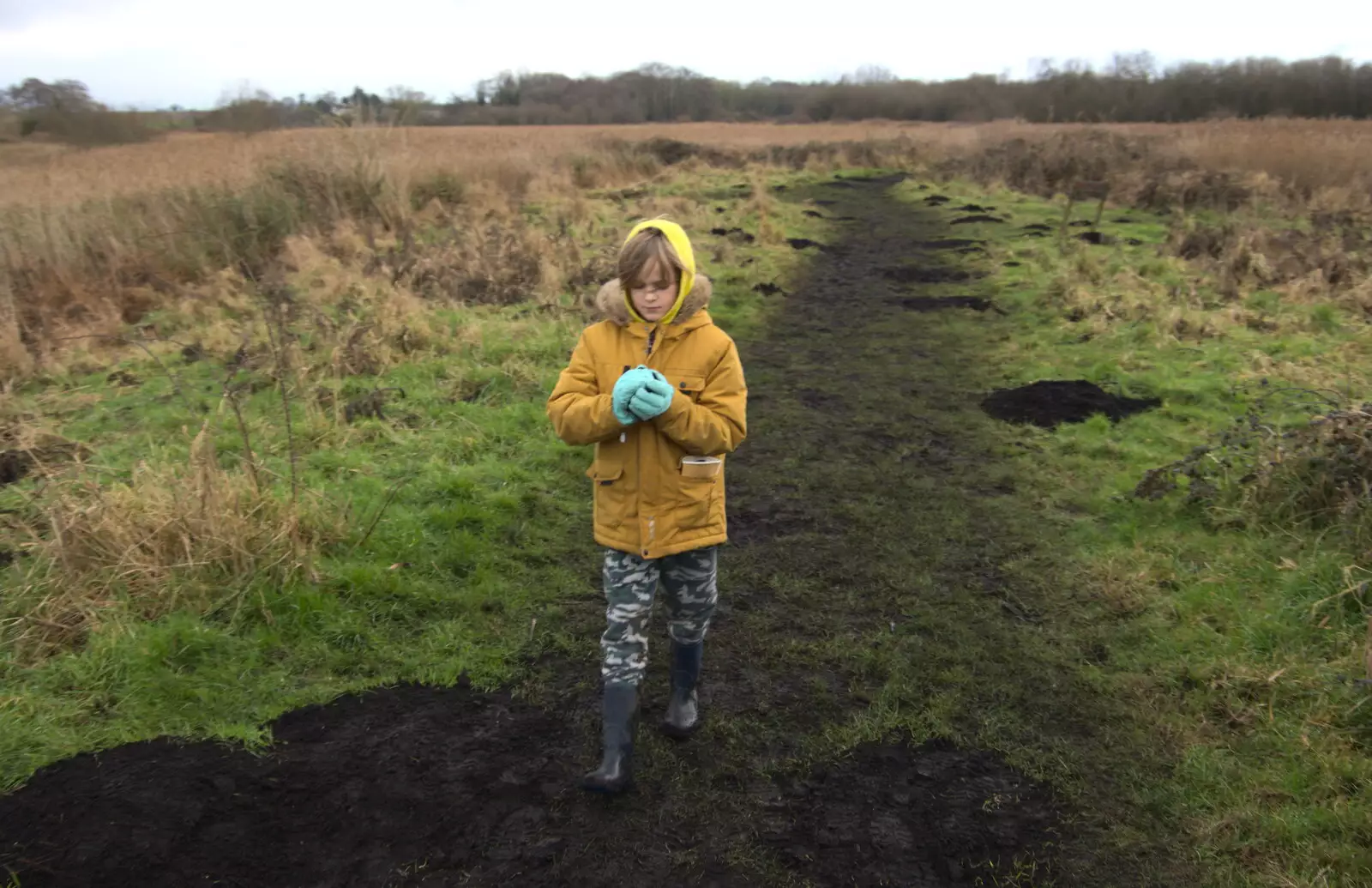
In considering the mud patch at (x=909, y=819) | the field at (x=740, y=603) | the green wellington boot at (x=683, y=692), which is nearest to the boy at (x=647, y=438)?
the green wellington boot at (x=683, y=692)

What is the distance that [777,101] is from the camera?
82.3 m

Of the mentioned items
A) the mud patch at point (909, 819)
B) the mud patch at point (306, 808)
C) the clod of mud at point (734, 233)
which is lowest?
the mud patch at point (909, 819)

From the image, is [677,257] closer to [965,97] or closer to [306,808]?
[306,808]

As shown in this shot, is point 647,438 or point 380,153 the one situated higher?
point 380,153

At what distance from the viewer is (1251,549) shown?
177 inches

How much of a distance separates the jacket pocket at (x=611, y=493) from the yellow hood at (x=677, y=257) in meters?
0.55

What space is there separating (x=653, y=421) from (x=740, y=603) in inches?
69.1

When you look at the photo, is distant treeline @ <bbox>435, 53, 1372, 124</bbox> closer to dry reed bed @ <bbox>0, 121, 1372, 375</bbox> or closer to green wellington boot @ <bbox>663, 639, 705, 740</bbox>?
dry reed bed @ <bbox>0, 121, 1372, 375</bbox>

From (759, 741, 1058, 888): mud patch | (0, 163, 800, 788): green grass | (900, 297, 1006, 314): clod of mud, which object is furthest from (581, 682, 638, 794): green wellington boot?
(900, 297, 1006, 314): clod of mud

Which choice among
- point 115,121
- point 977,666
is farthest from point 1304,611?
point 115,121

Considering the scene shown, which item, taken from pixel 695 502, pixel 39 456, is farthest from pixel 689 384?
pixel 39 456

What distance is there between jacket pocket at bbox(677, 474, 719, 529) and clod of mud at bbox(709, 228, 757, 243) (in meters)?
12.7

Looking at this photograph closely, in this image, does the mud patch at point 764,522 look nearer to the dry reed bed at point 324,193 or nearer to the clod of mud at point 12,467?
the clod of mud at point 12,467

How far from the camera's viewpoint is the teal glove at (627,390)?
2.65 meters
